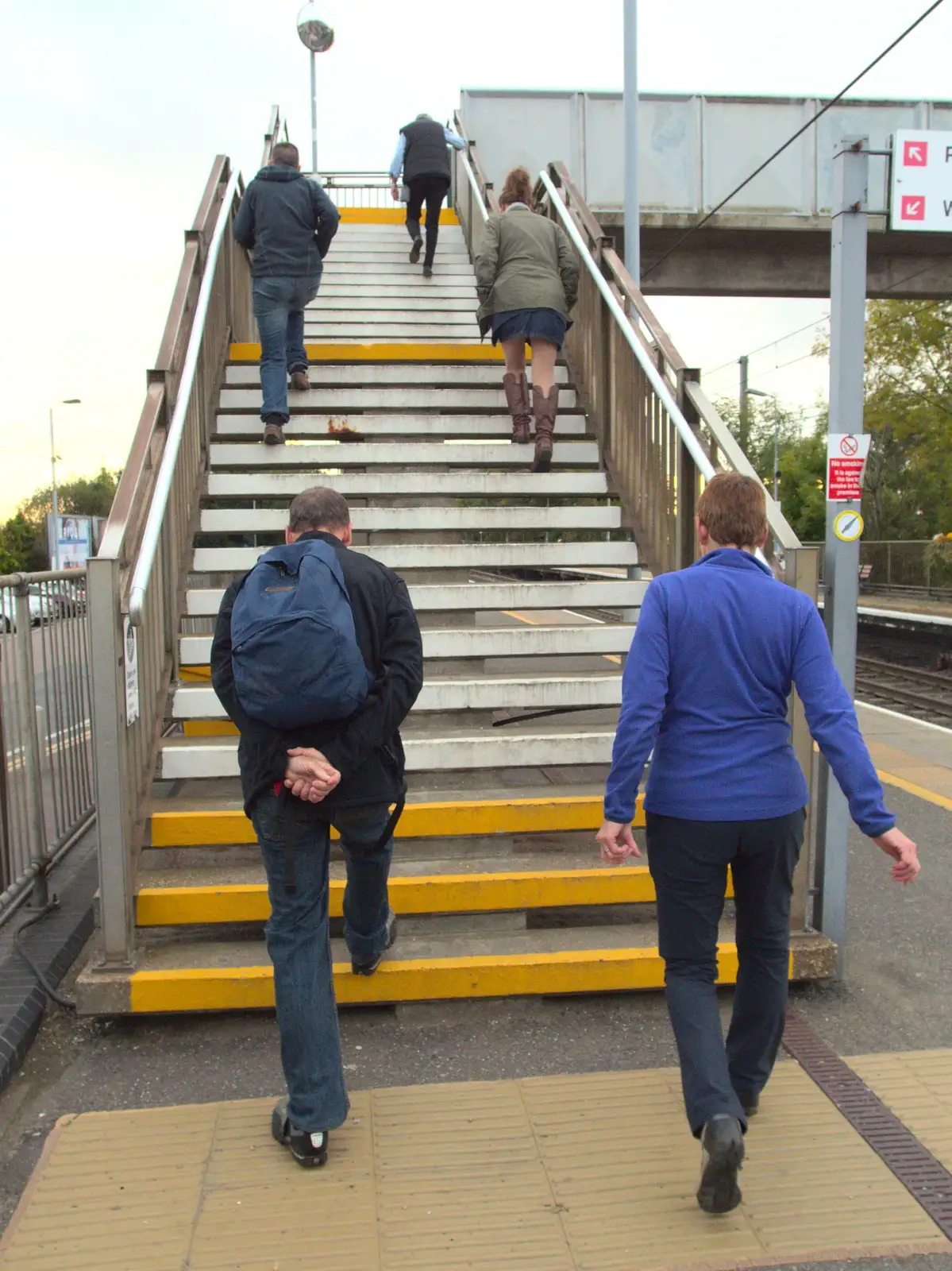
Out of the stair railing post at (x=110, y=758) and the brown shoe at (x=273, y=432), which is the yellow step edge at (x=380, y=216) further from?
the stair railing post at (x=110, y=758)

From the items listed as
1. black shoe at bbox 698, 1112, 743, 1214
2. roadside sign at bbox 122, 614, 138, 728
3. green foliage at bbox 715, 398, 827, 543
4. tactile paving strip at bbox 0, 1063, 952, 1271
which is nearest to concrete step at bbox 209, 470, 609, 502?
A: roadside sign at bbox 122, 614, 138, 728

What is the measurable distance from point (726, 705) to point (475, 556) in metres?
3.08

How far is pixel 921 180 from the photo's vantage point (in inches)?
173

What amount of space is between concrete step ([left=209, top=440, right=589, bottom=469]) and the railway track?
7650 mm

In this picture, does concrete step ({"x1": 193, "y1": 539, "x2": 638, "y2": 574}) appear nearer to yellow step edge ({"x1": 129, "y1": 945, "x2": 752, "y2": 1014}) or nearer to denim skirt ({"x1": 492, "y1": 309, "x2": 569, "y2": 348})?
denim skirt ({"x1": 492, "y1": 309, "x2": 569, "y2": 348})

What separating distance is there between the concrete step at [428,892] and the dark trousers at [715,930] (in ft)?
3.89

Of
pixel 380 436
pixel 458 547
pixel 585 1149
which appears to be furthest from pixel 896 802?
pixel 585 1149

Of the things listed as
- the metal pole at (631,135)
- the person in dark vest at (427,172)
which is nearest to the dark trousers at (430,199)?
the person in dark vest at (427,172)

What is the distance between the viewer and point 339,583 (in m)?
2.86

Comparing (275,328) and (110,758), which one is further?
(275,328)

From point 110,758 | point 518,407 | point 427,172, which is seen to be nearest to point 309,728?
point 110,758

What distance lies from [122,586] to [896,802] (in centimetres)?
543

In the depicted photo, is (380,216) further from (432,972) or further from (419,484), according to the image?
(432,972)

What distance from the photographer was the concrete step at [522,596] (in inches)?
208
